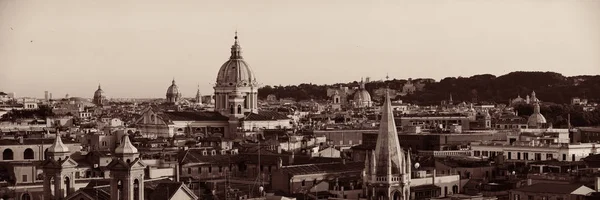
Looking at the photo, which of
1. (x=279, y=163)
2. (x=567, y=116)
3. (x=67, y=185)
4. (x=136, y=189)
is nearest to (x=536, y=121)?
(x=567, y=116)

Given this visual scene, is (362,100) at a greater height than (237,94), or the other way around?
A: (237,94)

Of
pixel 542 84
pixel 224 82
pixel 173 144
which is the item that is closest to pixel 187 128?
pixel 224 82

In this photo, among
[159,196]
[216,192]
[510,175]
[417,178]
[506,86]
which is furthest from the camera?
[506,86]

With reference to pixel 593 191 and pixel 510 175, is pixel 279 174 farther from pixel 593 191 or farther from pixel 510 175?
pixel 593 191

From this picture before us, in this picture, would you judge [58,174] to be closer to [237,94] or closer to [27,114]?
[237,94]

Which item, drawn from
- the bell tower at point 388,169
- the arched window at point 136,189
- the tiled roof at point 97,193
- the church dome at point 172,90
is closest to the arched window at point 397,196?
the bell tower at point 388,169

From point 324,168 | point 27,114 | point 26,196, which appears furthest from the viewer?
point 27,114
